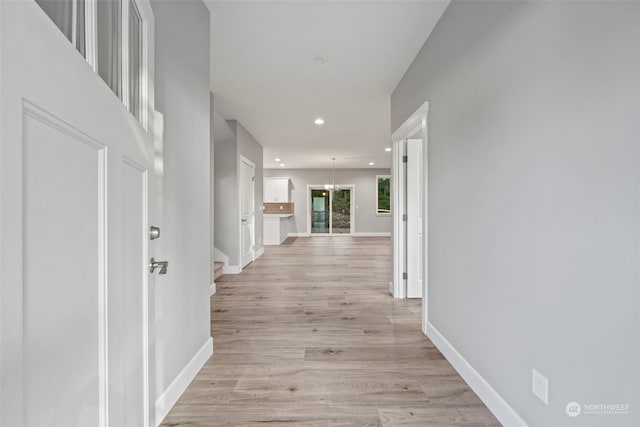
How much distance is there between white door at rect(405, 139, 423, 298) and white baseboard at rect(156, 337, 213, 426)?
243 cm

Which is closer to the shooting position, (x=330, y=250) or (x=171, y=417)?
(x=171, y=417)

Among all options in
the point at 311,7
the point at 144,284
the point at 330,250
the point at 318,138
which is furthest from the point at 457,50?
the point at 330,250

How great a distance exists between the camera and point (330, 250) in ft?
26.5

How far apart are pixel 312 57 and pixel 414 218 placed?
84.2 inches

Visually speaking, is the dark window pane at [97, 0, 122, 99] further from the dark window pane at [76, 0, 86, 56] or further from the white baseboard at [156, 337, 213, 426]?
the white baseboard at [156, 337, 213, 426]

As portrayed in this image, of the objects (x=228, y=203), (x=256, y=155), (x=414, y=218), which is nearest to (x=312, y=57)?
(x=414, y=218)

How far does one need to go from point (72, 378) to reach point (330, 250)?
7.53 metres

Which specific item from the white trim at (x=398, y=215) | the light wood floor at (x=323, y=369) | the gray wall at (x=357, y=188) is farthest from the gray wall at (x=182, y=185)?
the gray wall at (x=357, y=188)

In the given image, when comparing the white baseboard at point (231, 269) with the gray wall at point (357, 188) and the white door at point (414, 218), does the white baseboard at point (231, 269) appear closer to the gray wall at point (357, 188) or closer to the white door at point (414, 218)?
the white door at point (414, 218)

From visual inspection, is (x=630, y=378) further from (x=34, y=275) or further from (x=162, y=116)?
(x=162, y=116)

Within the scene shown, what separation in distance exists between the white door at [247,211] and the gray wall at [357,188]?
535 centimetres

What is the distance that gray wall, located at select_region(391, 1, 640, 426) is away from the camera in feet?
3.26

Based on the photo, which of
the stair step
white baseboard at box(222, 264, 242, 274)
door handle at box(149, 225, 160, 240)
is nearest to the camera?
door handle at box(149, 225, 160, 240)

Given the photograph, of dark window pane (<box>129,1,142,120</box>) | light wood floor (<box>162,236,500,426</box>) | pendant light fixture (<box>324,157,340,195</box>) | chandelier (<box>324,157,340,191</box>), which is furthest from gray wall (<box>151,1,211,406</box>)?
chandelier (<box>324,157,340,191</box>)
